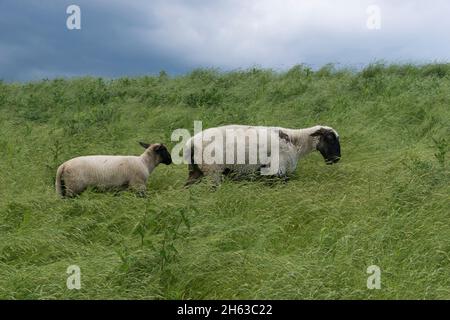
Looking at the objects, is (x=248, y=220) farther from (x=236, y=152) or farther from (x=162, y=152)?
(x=162, y=152)

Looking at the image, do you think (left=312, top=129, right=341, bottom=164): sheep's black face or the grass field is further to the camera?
(left=312, top=129, right=341, bottom=164): sheep's black face

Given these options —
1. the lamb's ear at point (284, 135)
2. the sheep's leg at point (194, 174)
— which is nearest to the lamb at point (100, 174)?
the sheep's leg at point (194, 174)

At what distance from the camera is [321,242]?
555 centimetres

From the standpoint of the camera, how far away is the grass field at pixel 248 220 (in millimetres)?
4648

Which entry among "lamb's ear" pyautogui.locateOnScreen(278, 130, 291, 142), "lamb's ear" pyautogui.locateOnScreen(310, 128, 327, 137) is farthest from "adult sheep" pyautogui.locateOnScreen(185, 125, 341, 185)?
"lamb's ear" pyautogui.locateOnScreen(310, 128, 327, 137)

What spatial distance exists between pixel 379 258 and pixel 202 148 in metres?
3.80

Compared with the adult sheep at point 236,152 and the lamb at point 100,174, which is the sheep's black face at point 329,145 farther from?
the lamb at point 100,174

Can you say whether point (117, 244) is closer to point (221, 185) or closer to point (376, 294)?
point (221, 185)

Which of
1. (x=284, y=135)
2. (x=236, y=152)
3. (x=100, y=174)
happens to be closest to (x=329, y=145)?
(x=284, y=135)

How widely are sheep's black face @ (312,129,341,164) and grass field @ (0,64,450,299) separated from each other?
29 cm

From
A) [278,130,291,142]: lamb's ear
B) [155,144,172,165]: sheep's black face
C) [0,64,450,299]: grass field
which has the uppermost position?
[278,130,291,142]: lamb's ear

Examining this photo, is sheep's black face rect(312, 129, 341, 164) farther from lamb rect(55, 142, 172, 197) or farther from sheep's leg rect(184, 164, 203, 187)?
lamb rect(55, 142, 172, 197)

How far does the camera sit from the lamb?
25.4 feet

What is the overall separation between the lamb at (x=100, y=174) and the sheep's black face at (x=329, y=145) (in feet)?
10.5
